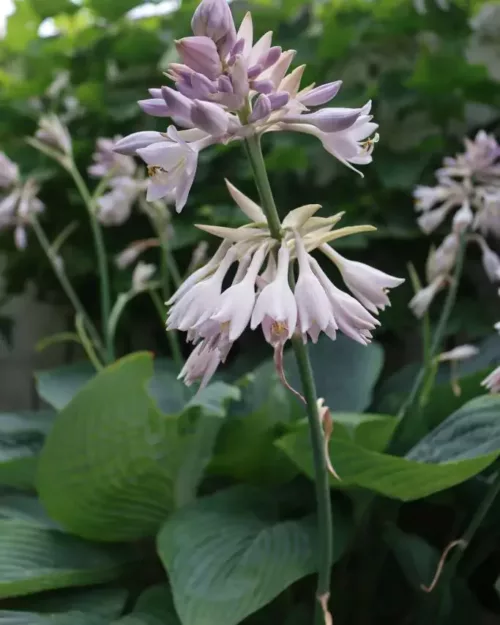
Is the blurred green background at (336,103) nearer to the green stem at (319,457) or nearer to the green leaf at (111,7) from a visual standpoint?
the green leaf at (111,7)

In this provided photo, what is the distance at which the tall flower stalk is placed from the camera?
27cm

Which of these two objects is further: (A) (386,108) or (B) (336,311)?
(A) (386,108)

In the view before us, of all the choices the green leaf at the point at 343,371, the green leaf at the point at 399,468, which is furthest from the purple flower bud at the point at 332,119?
the green leaf at the point at 343,371

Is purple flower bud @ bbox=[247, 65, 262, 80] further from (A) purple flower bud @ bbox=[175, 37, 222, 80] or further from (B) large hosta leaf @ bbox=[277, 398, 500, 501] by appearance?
(B) large hosta leaf @ bbox=[277, 398, 500, 501]

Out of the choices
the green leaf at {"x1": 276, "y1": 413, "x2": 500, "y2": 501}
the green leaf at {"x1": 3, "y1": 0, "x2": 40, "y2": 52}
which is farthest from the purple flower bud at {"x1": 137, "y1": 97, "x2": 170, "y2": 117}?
the green leaf at {"x1": 3, "y1": 0, "x2": 40, "y2": 52}

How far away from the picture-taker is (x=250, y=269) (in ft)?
0.96

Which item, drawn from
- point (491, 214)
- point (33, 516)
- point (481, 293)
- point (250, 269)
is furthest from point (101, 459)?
point (481, 293)

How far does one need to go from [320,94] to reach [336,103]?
68 cm

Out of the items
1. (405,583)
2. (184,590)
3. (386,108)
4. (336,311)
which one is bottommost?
(405,583)

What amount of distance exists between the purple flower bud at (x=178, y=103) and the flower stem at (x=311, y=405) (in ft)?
0.12

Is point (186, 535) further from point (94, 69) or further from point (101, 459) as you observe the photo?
point (94, 69)

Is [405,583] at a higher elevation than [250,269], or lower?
lower

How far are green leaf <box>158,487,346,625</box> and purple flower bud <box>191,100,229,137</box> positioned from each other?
0.31 metres

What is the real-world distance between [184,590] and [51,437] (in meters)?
0.17
